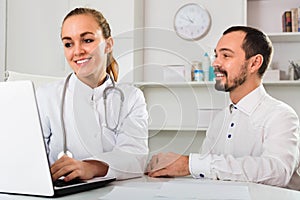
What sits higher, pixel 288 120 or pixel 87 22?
pixel 87 22

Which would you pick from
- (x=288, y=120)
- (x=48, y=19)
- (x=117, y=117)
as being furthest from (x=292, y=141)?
(x=48, y=19)

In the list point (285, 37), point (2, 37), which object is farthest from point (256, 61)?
point (2, 37)

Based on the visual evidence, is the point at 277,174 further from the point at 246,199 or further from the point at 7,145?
→ the point at 7,145

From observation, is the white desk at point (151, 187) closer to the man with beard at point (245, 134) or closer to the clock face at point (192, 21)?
the man with beard at point (245, 134)

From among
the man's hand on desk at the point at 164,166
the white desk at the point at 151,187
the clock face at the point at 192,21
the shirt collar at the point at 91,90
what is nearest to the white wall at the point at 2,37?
the clock face at the point at 192,21

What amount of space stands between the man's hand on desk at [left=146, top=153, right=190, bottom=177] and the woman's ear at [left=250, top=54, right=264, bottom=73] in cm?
80

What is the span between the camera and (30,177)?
0.87 meters

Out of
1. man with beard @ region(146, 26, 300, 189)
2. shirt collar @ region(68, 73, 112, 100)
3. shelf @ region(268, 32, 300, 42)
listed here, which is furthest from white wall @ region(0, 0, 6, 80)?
shirt collar @ region(68, 73, 112, 100)

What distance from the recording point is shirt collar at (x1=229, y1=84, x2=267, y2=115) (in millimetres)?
1890

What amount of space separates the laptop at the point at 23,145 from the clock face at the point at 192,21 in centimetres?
249

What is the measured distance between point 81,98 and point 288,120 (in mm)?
813

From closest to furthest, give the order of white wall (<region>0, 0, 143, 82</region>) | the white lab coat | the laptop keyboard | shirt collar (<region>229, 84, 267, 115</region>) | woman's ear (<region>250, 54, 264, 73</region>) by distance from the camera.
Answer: the laptop keyboard
the white lab coat
shirt collar (<region>229, 84, 267, 115</region>)
woman's ear (<region>250, 54, 264, 73</region>)
white wall (<region>0, 0, 143, 82</region>)

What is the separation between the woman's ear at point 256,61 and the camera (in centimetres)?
200

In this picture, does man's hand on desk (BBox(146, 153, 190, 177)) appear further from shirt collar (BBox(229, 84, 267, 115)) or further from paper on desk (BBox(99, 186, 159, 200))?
shirt collar (BBox(229, 84, 267, 115))
